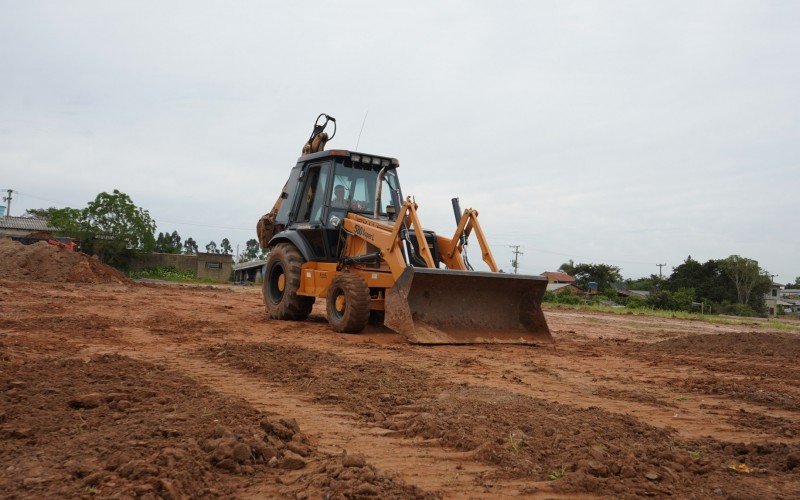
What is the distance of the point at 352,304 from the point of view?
9.59 metres

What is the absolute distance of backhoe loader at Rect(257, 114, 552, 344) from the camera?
362 inches

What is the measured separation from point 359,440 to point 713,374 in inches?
188

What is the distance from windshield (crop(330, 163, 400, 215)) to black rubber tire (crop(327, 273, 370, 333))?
1.56 metres

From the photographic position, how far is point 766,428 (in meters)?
4.48

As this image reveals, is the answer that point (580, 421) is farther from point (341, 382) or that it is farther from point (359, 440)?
point (341, 382)

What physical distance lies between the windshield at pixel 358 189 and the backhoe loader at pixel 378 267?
0.02 m

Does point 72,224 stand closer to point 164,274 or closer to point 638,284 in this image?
point 164,274

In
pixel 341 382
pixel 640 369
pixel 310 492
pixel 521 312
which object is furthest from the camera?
pixel 521 312

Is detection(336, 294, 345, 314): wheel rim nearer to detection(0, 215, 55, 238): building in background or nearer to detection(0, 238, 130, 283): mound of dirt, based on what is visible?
detection(0, 238, 130, 283): mound of dirt

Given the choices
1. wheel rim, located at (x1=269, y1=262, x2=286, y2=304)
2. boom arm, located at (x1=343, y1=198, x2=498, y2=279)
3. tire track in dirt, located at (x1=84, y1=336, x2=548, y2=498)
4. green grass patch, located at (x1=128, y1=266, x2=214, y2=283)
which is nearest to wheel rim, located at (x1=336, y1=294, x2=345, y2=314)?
boom arm, located at (x1=343, y1=198, x2=498, y2=279)

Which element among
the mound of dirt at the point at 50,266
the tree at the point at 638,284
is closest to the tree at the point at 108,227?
the mound of dirt at the point at 50,266

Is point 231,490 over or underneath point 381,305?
underneath

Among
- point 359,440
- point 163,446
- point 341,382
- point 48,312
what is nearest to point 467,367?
point 341,382

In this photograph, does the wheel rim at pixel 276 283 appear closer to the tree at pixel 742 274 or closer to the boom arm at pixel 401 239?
the boom arm at pixel 401 239
